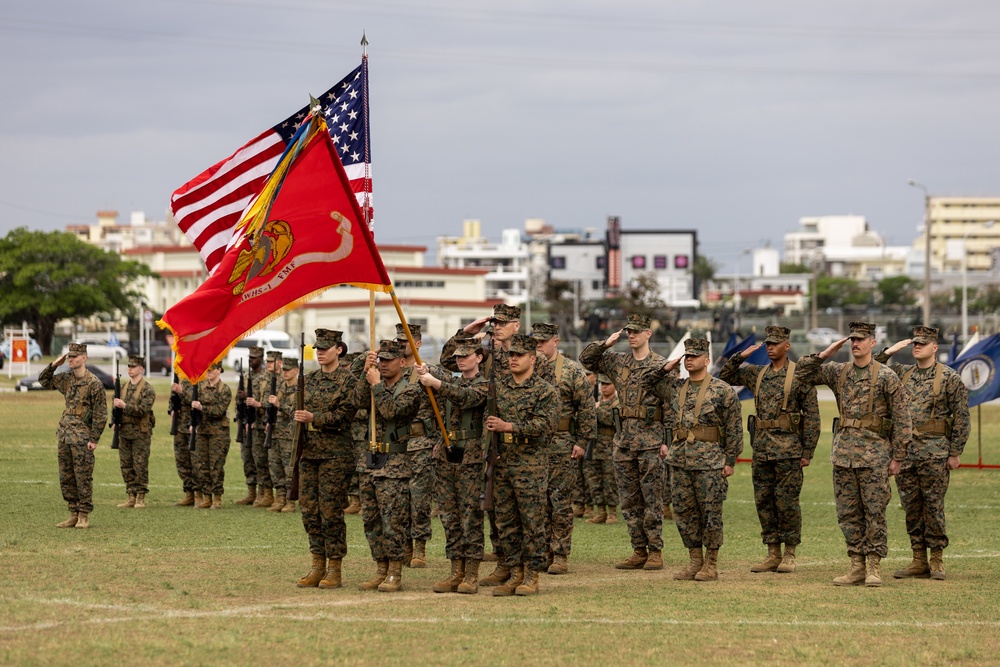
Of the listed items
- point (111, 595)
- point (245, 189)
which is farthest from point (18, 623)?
point (245, 189)

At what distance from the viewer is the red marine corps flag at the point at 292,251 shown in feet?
34.7

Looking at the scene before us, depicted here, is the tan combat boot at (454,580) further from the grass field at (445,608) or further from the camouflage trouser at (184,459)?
the camouflage trouser at (184,459)

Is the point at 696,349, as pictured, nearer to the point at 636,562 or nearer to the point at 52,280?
the point at 636,562

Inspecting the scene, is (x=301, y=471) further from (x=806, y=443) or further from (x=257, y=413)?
(x=257, y=413)

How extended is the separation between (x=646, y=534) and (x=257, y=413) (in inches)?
295

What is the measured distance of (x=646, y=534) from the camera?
12.7 m

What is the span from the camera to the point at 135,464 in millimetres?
17734

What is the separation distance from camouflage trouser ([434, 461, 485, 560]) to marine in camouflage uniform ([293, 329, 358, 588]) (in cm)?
84

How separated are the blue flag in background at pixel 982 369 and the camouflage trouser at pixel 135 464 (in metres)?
12.2

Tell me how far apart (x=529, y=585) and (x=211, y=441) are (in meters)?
8.18

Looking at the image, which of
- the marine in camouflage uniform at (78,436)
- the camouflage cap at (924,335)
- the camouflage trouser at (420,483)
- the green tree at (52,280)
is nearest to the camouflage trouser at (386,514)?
the camouflage trouser at (420,483)

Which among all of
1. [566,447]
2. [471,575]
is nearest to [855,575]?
[566,447]

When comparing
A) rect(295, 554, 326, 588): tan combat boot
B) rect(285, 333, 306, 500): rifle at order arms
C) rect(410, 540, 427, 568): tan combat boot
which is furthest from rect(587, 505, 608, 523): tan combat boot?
rect(285, 333, 306, 500): rifle at order arms

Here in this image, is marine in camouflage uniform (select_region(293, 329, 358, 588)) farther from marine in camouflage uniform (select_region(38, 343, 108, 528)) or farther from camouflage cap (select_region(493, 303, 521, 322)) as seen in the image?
marine in camouflage uniform (select_region(38, 343, 108, 528))
